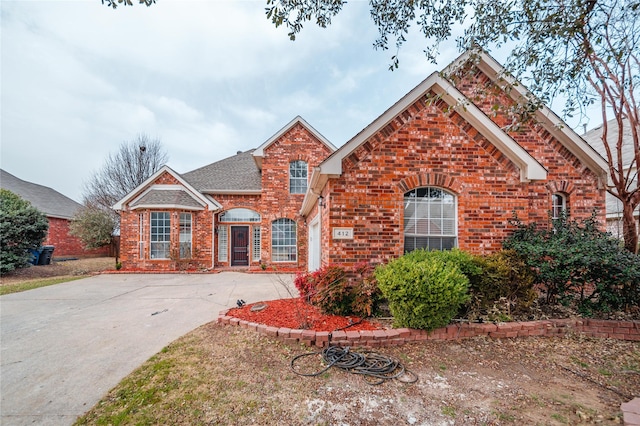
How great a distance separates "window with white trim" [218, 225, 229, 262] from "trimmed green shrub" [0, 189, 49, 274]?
7.91 m

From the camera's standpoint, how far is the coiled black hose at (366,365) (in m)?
3.37

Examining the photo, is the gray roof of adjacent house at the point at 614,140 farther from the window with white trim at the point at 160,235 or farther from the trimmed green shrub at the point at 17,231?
the trimmed green shrub at the point at 17,231

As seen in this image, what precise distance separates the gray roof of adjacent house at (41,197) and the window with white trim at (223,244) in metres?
14.7

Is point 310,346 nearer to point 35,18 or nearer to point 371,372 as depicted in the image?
point 371,372

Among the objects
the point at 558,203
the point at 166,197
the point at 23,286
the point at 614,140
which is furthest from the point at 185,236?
the point at 614,140

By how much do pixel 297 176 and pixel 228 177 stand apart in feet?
13.5

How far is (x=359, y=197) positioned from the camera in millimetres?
5793

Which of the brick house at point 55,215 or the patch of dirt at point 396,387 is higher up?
the brick house at point 55,215

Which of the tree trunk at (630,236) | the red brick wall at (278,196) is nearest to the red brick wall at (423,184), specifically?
the tree trunk at (630,236)

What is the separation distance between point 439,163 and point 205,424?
5935mm

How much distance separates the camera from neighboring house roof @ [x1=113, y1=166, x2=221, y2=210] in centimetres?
1291

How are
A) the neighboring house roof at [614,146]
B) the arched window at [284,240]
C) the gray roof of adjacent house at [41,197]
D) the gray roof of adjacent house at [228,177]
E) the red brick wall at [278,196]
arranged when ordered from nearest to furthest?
the neighboring house roof at [614,146], the red brick wall at [278,196], the arched window at [284,240], the gray roof of adjacent house at [228,177], the gray roof of adjacent house at [41,197]

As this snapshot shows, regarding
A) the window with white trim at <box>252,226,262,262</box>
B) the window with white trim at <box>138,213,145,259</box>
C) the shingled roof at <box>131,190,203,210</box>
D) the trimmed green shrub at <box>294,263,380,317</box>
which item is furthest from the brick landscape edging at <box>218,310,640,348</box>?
the window with white trim at <box>138,213,145,259</box>

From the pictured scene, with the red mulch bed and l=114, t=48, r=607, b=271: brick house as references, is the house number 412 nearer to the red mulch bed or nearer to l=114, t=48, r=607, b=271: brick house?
l=114, t=48, r=607, b=271: brick house
